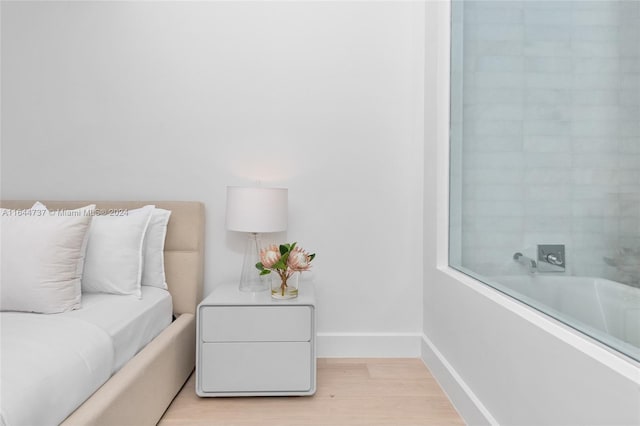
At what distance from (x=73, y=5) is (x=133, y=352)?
2128 millimetres

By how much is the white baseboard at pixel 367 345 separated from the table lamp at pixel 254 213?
59 centimetres

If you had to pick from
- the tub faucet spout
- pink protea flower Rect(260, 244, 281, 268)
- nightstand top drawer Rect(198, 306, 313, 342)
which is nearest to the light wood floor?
nightstand top drawer Rect(198, 306, 313, 342)

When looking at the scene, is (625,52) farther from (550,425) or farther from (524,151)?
(550,425)

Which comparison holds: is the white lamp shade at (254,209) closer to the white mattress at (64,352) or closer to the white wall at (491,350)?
the white mattress at (64,352)

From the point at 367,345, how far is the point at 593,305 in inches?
63.2

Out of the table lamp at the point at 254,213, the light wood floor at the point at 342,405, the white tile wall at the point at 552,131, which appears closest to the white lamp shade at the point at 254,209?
the table lamp at the point at 254,213

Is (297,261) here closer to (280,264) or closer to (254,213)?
(280,264)

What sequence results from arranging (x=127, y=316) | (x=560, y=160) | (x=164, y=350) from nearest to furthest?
1. (x=560, y=160)
2. (x=127, y=316)
3. (x=164, y=350)

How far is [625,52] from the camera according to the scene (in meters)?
1.05

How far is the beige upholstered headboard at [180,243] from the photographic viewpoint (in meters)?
2.36

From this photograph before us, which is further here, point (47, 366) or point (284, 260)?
point (284, 260)

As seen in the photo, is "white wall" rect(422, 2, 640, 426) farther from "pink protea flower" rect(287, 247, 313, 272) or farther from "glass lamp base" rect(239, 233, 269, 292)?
"glass lamp base" rect(239, 233, 269, 292)

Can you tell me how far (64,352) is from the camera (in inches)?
51.1

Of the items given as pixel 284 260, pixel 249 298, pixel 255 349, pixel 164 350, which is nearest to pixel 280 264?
pixel 284 260
